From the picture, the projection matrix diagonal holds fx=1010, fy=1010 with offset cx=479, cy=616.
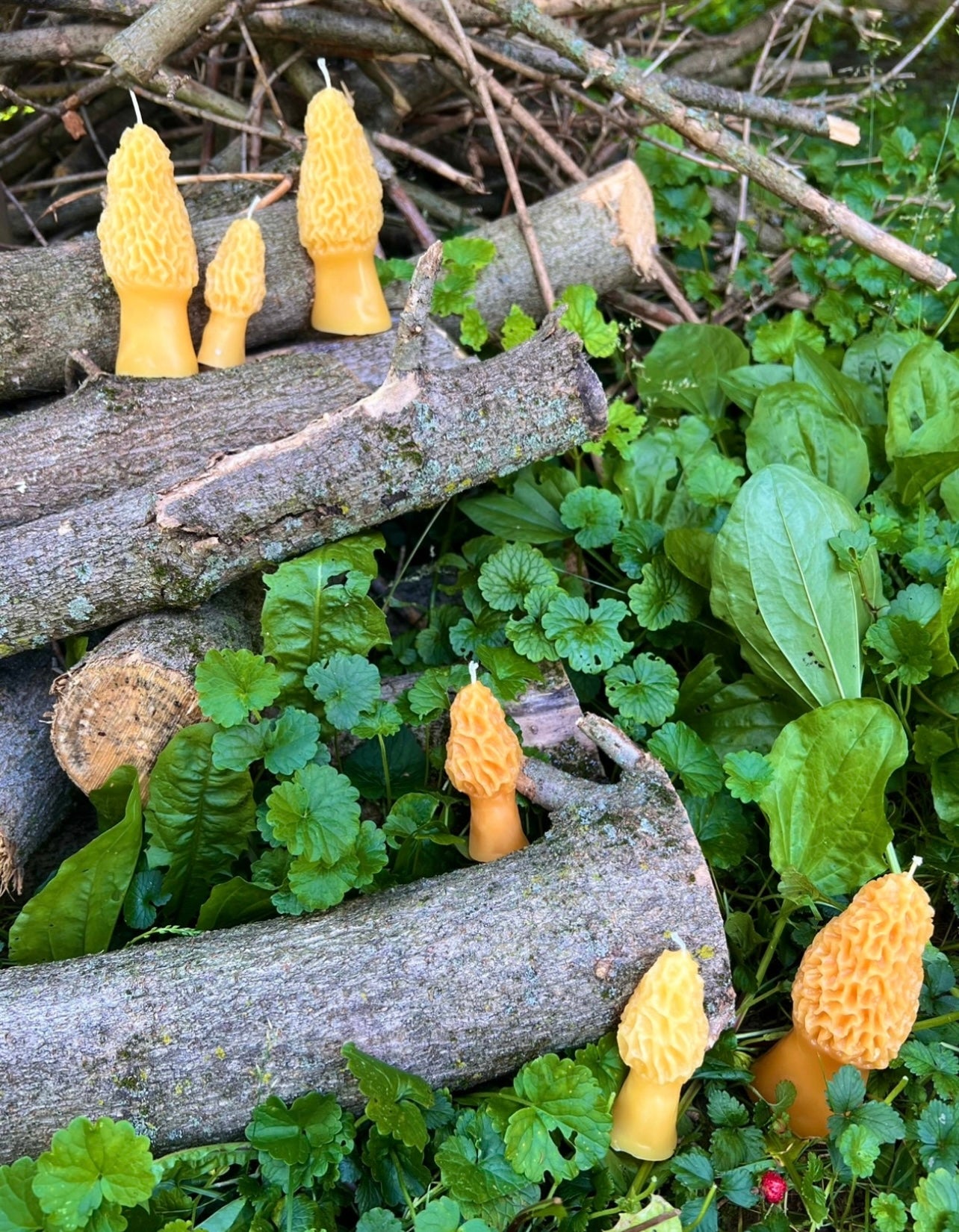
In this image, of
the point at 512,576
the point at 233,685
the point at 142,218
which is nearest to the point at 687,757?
the point at 512,576

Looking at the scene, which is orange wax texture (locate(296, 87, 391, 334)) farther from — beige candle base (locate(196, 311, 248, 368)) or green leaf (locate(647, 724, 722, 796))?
green leaf (locate(647, 724, 722, 796))

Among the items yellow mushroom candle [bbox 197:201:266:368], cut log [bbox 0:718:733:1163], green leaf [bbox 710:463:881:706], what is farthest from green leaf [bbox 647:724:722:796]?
yellow mushroom candle [bbox 197:201:266:368]

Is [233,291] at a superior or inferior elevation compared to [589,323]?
superior

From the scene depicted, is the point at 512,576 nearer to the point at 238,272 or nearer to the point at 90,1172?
the point at 238,272

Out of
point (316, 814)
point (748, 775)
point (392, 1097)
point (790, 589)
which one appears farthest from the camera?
point (790, 589)

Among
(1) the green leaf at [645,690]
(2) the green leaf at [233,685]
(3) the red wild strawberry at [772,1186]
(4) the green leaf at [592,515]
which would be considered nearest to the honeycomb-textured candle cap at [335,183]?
(4) the green leaf at [592,515]

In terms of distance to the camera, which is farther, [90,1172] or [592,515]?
[592,515]

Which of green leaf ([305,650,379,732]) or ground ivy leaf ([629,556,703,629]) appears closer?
green leaf ([305,650,379,732])
